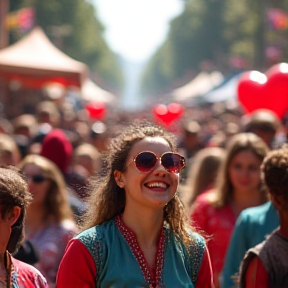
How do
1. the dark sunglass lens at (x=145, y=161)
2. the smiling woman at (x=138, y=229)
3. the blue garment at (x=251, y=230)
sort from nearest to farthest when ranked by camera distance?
1. the smiling woman at (x=138, y=229)
2. the dark sunglass lens at (x=145, y=161)
3. the blue garment at (x=251, y=230)

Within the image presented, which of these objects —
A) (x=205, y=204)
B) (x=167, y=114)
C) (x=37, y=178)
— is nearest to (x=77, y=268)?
(x=37, y=178)

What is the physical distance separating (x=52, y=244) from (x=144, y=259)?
1.92m

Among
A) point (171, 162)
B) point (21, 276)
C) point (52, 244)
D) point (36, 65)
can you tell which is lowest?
point (52, 244)

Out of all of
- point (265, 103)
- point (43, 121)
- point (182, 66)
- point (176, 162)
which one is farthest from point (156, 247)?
point (182, 66)

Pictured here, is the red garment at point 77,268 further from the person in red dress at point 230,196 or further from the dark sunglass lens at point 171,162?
the person in red dress at point 230,196

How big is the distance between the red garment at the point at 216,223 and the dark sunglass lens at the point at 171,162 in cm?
213

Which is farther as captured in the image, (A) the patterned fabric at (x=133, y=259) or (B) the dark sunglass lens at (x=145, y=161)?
(B) the dark sunglass lens at (x=145, y=161)

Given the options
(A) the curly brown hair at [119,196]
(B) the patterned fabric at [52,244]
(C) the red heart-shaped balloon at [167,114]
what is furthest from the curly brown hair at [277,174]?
(C) the red heart-shaped balloon at [167,114]

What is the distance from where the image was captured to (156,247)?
12.1 feet

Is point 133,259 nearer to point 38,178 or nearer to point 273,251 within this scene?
point 273,251

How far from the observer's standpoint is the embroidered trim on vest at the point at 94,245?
3.52 metres

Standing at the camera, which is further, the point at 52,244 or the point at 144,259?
the point at 52,244

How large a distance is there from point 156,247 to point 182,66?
103265 millimetres

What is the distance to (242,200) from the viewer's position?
5977 mm
